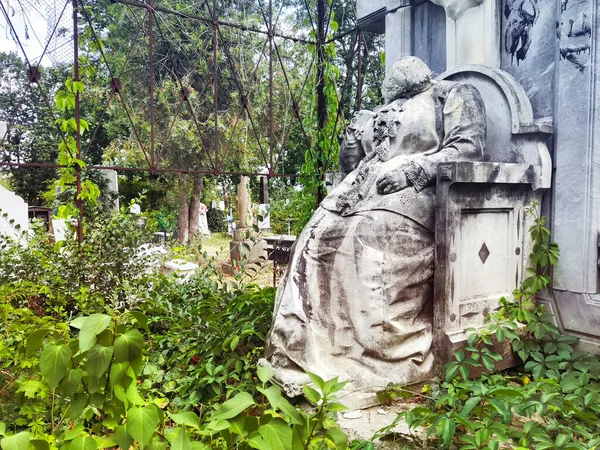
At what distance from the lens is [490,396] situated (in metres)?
2.10

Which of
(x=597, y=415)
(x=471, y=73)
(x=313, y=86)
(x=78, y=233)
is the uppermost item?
(x=313, y=86)

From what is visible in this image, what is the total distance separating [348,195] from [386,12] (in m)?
2.23

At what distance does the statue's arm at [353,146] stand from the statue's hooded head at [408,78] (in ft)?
0.95

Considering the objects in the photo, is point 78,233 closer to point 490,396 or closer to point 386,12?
point 386,12

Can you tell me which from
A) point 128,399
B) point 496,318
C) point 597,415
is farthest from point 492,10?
point 128,399

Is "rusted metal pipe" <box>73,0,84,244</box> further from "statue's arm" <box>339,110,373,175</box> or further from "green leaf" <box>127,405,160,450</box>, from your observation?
"green leaf" <box>127,405,160,450</box>

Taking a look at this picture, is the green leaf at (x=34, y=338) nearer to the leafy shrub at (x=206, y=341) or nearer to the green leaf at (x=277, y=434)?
the green leaf at (x=277, y=434)

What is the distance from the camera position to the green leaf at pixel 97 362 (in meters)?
1.46

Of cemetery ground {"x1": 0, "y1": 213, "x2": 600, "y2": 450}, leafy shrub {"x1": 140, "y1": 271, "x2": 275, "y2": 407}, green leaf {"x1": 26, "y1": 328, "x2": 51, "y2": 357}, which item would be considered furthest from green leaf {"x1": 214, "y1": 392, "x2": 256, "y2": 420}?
leafy shrub {"x1": 140, "y1": 271, "x2": 275, "y2": 407}

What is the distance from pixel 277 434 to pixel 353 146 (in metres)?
2.52

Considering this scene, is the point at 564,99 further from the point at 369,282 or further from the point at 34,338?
the point at 34,338

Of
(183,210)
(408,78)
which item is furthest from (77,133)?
(183,210)

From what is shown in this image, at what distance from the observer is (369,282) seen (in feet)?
8.92

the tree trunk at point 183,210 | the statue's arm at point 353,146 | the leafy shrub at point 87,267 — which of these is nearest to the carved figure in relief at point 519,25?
the statue's arm at point 353,146
